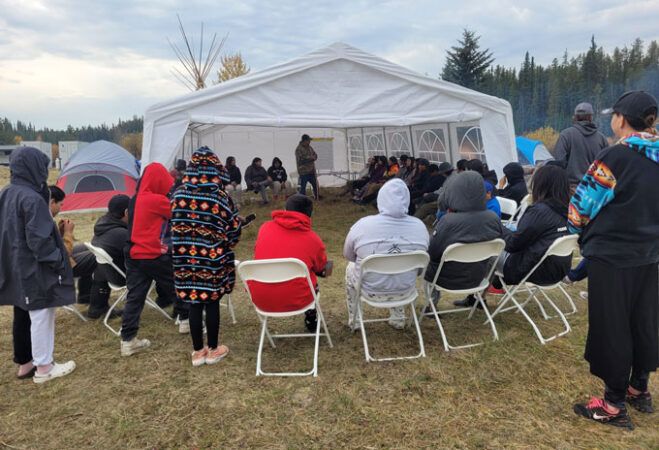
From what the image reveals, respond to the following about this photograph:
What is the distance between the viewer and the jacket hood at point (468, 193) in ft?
10.7

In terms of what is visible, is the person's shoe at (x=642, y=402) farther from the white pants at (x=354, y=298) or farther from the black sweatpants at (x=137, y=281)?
the black sweatpants at (x=137, y=281)

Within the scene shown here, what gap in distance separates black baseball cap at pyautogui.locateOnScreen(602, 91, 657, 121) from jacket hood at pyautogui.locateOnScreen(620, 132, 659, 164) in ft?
0.37

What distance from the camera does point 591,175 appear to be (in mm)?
2254

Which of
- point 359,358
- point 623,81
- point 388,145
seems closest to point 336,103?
point 359,358

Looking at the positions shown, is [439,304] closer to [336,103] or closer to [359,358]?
[359,358]

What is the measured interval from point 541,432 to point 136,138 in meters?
68.8

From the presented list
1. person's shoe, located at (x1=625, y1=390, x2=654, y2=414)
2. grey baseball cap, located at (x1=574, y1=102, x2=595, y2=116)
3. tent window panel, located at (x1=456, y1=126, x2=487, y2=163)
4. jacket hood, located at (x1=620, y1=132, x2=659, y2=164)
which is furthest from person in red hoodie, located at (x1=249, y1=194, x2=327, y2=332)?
tent window panel, located at (x1=456, y1=126, x2=487, y2=163)

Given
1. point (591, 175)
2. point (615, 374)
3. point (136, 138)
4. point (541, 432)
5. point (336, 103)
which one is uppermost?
point (136, 138)

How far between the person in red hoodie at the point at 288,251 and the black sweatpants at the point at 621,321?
178 cm

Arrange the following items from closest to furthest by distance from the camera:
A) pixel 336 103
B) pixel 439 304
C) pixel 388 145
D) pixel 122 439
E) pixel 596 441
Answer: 1. pixel 596 441
2. pixel 122 439
3. pixel 439 304
4. pixel 336 103
5. pixel 388 145

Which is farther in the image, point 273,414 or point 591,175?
point 273,414

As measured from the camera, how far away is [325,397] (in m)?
2.68

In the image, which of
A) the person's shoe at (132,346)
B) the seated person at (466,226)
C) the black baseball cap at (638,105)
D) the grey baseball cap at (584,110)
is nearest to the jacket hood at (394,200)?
the seated person at (466,226)

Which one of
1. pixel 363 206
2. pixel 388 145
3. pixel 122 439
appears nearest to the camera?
pixel 122 439
